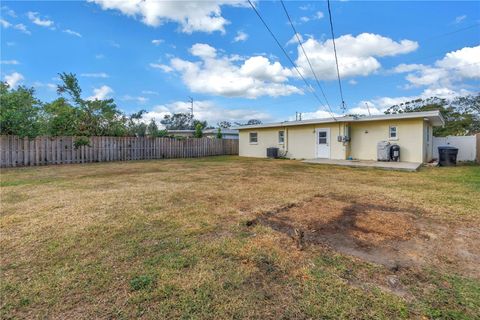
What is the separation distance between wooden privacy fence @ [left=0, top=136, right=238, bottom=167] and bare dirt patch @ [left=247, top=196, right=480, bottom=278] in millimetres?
12411

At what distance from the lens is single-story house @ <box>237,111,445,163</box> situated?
37.1ft

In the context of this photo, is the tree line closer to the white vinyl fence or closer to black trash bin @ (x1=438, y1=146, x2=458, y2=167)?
Result: black trash bin @ (x1=438, y1=146, x2=458, y2=167)

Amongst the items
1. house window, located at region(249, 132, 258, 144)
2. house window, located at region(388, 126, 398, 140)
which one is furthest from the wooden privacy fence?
house window, located at region(388, 126, 398, 140)

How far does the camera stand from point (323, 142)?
14.2m

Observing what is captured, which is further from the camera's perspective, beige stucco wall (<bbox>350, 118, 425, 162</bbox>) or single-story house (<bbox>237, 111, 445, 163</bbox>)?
single-story house (<bbox>237, 111, 445, 163</bbox>)

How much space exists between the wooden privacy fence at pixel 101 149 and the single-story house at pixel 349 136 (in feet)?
11.3

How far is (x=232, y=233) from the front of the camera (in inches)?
123

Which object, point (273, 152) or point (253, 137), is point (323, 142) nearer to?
point (273, 152)

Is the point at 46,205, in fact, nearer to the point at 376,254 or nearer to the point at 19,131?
the point at 376,254

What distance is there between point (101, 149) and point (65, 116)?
7.88ft

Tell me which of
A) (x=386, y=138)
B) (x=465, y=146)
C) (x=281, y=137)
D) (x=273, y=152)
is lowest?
(x=273, y=152)

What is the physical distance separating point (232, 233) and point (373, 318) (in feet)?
5.90

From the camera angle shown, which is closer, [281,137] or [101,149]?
[101,149]

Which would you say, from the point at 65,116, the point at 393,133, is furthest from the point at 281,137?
the point at 65,116
